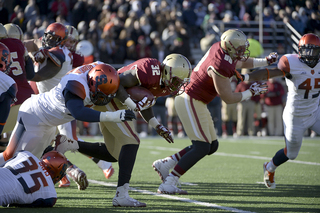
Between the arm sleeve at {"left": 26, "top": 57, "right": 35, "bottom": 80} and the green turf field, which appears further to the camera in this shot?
the arm sleeve at {"left": 26, "top": 57, "right": 35, "bottom": 80}

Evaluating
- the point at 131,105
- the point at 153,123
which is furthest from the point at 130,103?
the point at 153,123

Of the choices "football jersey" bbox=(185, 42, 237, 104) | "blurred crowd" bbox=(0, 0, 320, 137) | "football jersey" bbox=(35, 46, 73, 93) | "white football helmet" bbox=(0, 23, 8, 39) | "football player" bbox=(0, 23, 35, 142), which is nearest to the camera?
"football jersey" bbox=(185, 42, 237, 104)

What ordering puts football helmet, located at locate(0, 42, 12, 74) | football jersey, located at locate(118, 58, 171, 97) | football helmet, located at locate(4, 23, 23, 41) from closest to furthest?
football helmet, located at locate(0, 42, 12, 74)
football jersey, located at locate(118, 58, 171, 97)
football helmet, located at locate(4, 23, 23, 41)

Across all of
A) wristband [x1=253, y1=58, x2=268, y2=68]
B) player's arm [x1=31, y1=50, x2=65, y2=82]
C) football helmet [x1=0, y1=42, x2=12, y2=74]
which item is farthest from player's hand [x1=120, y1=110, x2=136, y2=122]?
wristband [x1=253, y1=58, x2=268, y2=68]

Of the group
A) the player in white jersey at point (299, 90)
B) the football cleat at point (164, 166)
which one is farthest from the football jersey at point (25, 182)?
the player in white jersey at point (299, 90)

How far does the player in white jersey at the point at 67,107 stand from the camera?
3.27 m

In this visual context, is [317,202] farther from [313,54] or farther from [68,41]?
[68,41]

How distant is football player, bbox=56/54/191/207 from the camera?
3660 millimetres

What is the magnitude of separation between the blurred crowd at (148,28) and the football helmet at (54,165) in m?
7.39

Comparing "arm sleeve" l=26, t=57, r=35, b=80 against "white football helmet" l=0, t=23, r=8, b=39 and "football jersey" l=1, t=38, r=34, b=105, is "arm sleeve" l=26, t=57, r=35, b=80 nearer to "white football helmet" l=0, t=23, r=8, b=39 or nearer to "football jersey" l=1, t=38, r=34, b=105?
"football jersey" l=1, t=38, r=34, b=105

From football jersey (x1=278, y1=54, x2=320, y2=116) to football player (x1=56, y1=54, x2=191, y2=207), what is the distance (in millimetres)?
1528

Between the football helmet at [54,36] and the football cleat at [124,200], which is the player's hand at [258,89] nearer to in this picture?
the football cleat at [124,200]

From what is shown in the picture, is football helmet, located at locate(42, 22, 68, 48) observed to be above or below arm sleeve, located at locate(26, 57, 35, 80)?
above

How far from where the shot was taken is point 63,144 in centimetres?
398
